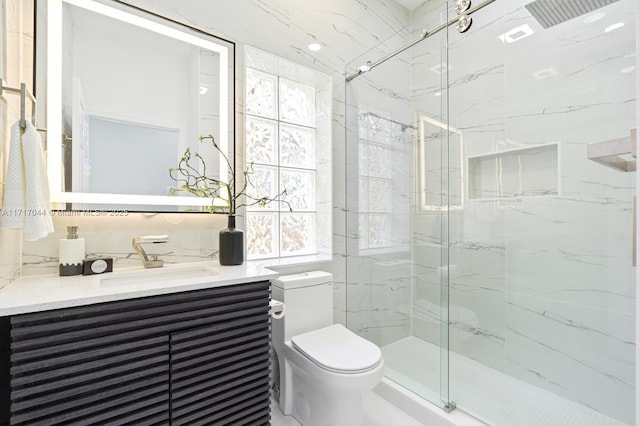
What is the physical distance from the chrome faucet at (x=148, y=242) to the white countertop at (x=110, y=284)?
1.4 inches

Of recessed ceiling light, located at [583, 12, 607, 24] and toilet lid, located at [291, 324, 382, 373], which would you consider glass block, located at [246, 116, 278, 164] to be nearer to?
toilet lid, located at [291, 324, 382, 373]

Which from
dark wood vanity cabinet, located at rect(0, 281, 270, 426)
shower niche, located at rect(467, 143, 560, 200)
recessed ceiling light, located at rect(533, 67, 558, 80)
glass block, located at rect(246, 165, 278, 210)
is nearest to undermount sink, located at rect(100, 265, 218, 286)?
dark wood vanity cabinet, located at rect(0, 281, 270, 426)

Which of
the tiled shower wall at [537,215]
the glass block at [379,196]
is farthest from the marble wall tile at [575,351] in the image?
the glass block at [379,196]

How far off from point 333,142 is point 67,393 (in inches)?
78.8

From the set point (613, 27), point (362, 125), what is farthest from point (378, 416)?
point (613, 27)

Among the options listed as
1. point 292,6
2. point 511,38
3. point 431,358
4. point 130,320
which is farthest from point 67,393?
point 511,38

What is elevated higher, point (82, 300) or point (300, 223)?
point (300, 223)

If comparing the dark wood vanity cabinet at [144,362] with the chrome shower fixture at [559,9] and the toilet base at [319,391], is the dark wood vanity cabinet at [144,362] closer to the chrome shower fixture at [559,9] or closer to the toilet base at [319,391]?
the toilet base at [319,391]

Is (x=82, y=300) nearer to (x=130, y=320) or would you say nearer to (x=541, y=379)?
(x=130, y=320)

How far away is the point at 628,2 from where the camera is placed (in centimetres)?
165

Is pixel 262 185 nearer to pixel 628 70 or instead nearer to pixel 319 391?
pixel 319 391

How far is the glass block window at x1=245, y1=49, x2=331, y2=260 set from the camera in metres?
2.06

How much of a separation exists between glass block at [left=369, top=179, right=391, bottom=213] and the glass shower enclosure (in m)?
0.01

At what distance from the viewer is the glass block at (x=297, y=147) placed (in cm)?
221
